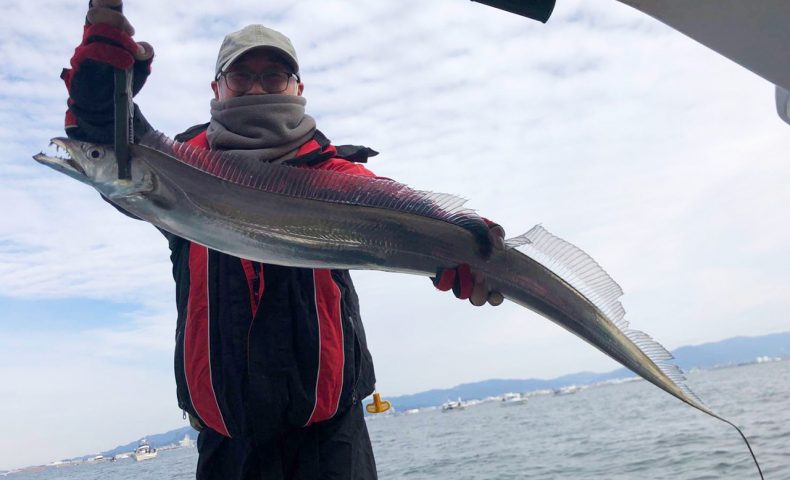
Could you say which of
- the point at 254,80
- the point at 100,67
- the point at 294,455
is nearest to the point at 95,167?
the point at 100,67

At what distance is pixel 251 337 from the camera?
3.01 m

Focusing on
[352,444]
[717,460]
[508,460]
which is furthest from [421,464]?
[352,444]

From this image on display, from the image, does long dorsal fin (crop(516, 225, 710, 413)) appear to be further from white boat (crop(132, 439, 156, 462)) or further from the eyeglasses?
white boat (crop(132, 439, 156, 462))

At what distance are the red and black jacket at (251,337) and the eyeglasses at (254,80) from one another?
2.39 ft

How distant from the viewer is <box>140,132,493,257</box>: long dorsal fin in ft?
8.93

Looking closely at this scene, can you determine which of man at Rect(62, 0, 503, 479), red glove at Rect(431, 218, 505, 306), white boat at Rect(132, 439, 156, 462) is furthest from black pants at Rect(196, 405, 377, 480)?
white boat at Rect(132, 439, 156, 462)

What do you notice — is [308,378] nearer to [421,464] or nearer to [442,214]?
[442,214]

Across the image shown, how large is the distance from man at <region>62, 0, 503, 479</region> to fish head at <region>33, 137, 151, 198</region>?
0.30 meters

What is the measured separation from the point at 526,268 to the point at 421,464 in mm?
24596

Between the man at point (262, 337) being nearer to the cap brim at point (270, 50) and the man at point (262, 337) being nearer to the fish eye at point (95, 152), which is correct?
the cap brim at point (270, 50)

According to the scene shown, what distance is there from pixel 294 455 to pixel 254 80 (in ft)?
7.30

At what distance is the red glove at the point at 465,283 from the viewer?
3109 millimetres

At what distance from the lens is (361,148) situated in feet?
11.6

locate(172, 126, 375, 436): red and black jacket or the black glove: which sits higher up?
the black glove
